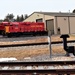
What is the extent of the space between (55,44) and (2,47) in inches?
188

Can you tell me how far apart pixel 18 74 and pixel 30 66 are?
159 centimetres

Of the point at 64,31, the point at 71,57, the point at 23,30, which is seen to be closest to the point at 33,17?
the point at 64,31

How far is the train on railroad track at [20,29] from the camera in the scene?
154 feet

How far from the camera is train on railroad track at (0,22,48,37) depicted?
A: 46.8m

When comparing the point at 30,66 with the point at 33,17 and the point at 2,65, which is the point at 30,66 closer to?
the point at 2,65

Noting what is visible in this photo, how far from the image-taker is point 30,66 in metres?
9.20

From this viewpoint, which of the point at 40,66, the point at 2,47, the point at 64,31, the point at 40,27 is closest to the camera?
the point at 40,66

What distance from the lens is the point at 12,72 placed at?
7.64 metres

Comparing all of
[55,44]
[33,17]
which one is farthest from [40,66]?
[33,17]

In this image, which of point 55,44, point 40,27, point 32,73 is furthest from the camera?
point 40,27

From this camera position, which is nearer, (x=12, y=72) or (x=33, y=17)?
(x=12, y=72)

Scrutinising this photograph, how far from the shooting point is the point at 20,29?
48844 millimetres

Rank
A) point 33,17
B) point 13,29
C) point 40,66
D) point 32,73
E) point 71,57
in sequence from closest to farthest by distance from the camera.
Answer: point 32,73, point 40,66, point 71,57, point 13,29, point 33,17

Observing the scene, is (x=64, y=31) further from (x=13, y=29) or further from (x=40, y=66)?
(x=40, y=66)
